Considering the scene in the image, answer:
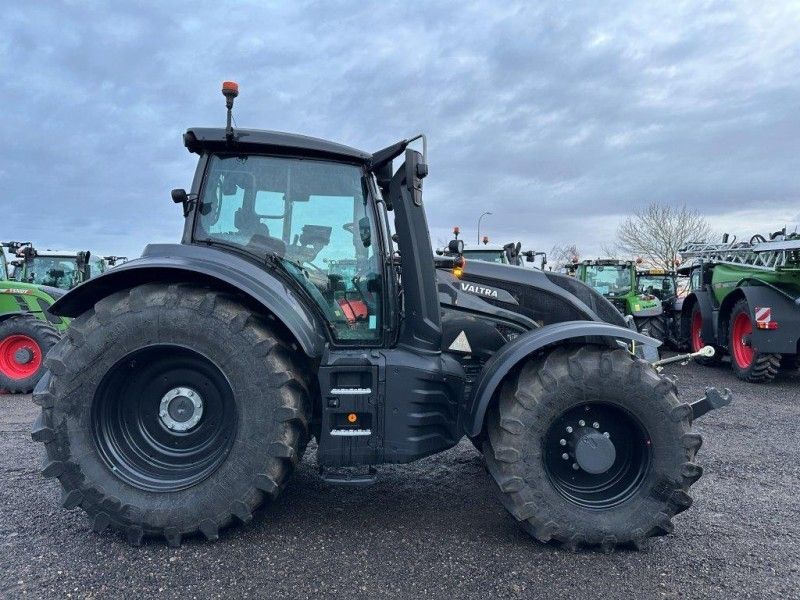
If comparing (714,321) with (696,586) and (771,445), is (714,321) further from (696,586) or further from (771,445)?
(696,586)

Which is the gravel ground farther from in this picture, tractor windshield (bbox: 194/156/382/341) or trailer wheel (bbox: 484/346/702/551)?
tractor windshield (bbox: 194/156/382/341)

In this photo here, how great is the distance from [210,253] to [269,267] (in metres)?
0.33

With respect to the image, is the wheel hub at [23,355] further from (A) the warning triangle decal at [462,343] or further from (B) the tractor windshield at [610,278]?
(B) the tractor windshield at [610,278]

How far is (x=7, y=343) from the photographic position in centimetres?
786

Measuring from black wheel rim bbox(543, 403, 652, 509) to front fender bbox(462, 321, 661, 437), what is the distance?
14.7 inches

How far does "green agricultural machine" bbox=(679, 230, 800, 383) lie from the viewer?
8.05m

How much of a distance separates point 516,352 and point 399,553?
119 cm

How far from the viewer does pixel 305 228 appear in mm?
3293

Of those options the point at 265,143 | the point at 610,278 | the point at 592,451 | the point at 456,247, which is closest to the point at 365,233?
the point at 456,247

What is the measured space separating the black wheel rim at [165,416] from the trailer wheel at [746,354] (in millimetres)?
8090

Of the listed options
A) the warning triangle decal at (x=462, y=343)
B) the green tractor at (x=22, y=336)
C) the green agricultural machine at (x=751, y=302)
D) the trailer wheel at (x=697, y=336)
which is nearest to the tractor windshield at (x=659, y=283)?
the trailer wheel at (x=697, y=336)

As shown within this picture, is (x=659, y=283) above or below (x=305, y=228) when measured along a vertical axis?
below

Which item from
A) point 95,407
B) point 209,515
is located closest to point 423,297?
point 209,515

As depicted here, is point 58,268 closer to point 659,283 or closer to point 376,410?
point 376,410
